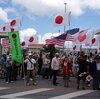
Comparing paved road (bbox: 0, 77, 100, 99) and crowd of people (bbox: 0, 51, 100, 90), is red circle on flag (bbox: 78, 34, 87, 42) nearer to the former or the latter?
crowd of people (bbox: 0, 51, 100, 90)

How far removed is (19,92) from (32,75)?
3.41 meters

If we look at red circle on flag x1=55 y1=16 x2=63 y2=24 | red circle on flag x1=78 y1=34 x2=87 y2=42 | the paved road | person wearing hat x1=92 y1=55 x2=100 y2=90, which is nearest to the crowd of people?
person wearing hat x1=92 y1=55 x2=100 y2=90

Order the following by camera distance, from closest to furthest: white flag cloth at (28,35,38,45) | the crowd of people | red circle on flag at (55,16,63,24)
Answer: the crowd of people, red circle on flag at (55,16,63,24), white flag cloth at (28,35,38,45)

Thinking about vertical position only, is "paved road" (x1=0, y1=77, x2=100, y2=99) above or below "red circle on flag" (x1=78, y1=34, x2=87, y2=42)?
below

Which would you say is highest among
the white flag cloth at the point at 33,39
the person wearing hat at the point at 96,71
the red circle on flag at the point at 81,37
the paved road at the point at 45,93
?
the white flag cloth at the point at 33,39

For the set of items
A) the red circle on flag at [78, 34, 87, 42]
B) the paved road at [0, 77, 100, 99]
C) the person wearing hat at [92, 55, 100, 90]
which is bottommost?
the paved road at [0, 77, 100, 99]

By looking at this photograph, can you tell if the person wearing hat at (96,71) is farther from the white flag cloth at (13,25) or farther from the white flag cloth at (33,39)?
the white flag cloth at (33,39)

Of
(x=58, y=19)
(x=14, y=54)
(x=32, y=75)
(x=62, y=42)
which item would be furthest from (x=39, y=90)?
(x=62, y=42)

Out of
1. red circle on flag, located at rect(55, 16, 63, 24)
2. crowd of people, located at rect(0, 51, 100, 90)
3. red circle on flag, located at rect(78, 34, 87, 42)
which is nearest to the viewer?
crowd of people, located at rect(0, 51, 100, 90)

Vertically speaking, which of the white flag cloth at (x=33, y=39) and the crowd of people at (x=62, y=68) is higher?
the white flag cloth at (x=33, y=39)

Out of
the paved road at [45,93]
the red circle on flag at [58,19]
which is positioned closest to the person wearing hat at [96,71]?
the paved road at [45,93]

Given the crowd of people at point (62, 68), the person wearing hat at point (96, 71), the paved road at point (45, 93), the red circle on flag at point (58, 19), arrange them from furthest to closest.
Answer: the red circle on flag at point (58, 19)
the crowd of people at point (62, 68)
the person wearing hat at point (96, 71)
the paved road at point (45, 93)

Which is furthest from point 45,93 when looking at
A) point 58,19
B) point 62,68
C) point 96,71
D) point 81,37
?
point 81,37

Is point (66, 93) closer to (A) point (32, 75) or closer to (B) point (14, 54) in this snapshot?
(A) point (32, 75)
